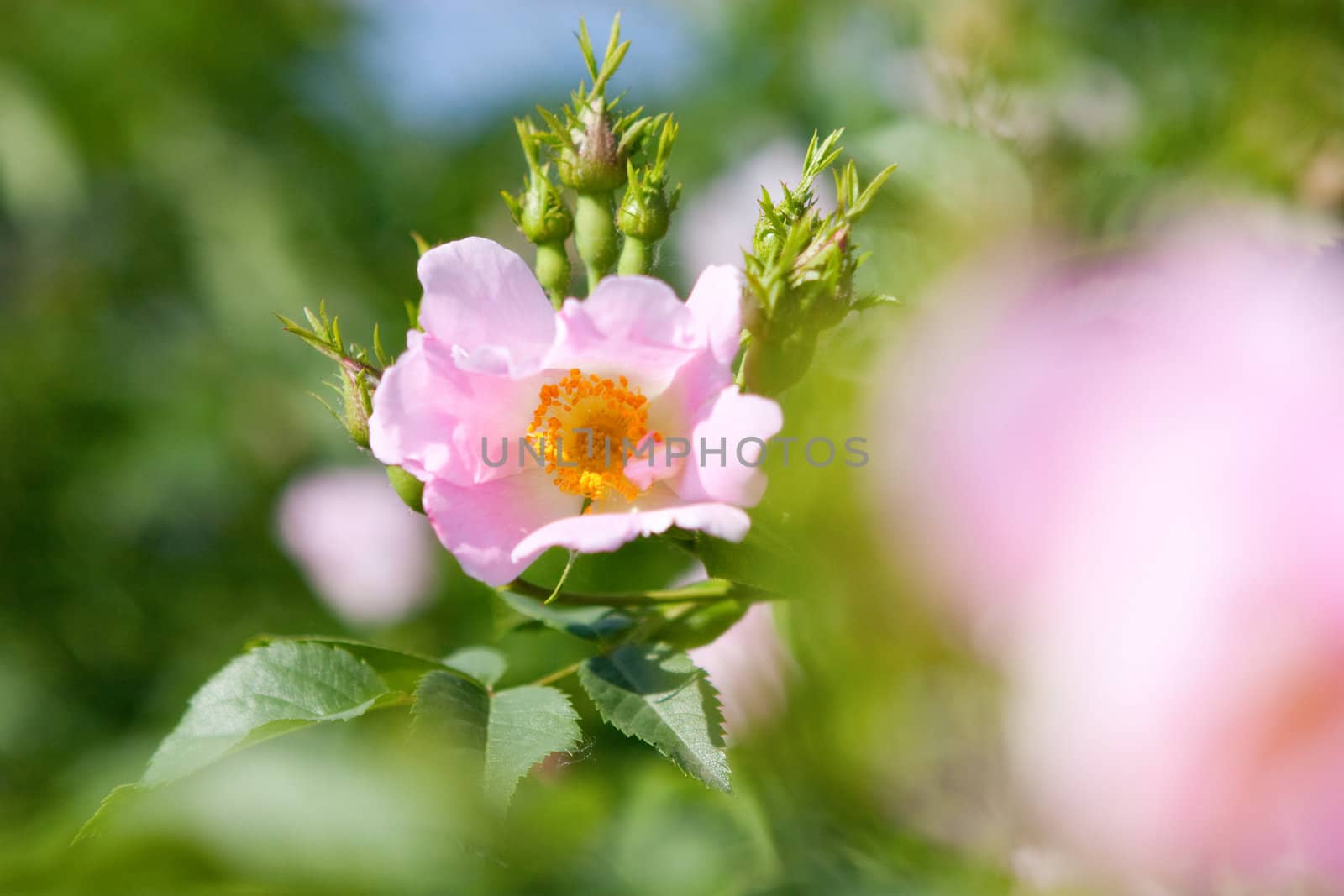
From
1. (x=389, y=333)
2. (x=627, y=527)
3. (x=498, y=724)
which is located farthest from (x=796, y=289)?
(x=389, y=333)

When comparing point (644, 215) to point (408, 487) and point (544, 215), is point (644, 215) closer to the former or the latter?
point (544, 215)

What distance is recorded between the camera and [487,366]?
0.54 metres

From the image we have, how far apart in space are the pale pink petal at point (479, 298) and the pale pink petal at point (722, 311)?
9 cm

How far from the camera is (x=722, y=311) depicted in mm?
525

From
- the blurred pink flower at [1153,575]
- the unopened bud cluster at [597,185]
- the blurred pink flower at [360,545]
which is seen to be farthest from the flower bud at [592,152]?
the blurred pink flower at [360,545]

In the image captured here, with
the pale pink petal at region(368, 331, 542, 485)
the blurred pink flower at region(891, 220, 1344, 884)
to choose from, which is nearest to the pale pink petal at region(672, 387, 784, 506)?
the pale pink petal at region(368, 331, 542, 485)

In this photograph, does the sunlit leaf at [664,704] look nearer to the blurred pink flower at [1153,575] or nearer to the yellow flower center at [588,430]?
the yellow flower center at [588,430]

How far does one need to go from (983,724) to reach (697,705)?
31 cm

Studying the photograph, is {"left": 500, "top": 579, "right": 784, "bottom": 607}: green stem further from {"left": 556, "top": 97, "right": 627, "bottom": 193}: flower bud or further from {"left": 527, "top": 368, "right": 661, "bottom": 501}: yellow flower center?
{"left": 556, "top": 97, "right": 627, "bottom": 193}: flower bud

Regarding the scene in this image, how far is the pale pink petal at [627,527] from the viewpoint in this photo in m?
0.48

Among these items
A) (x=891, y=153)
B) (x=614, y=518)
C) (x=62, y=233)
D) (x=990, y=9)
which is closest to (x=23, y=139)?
(x=62, y=233)

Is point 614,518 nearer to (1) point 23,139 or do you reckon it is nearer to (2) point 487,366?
(2) point 487,366

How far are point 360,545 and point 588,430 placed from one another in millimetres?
1365

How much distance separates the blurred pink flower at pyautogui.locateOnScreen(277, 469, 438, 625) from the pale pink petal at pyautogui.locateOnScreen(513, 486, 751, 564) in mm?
1169
